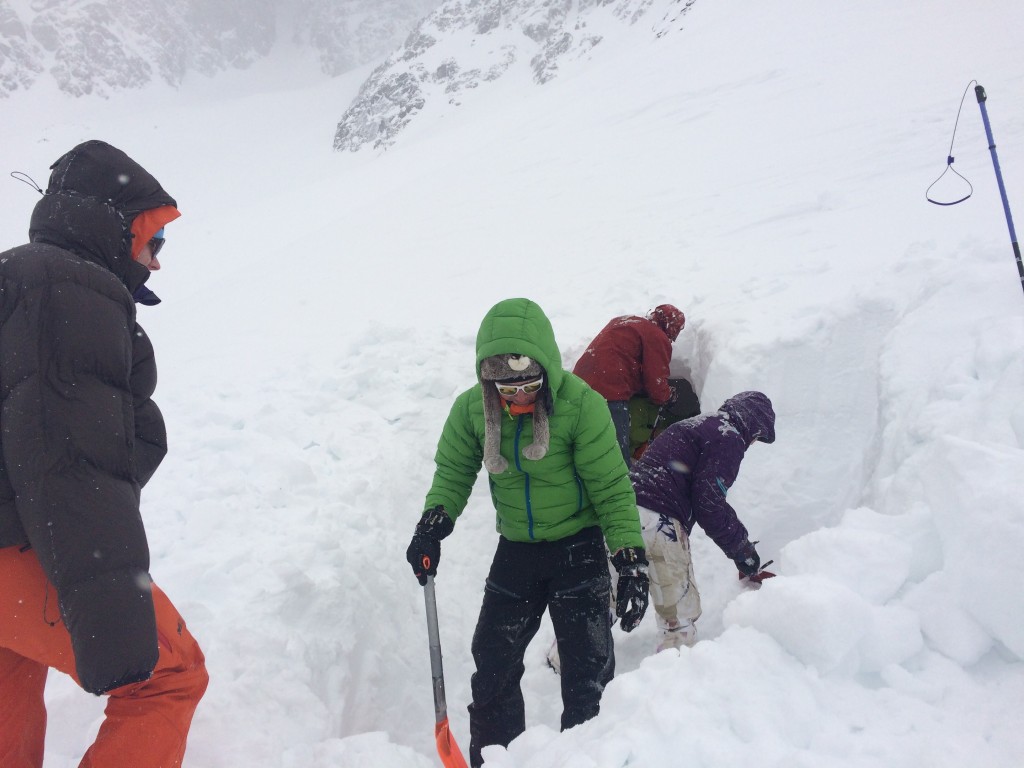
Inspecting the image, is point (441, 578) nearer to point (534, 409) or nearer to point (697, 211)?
point (534, 409)

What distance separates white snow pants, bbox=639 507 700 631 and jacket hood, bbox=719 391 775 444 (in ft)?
2.07

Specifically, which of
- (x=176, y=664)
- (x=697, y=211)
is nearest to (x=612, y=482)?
(x=176, y=664)

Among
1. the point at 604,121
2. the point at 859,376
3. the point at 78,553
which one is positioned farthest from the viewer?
the point at 604,121

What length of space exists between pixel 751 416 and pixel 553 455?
1.37 m

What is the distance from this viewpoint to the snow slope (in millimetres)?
1971

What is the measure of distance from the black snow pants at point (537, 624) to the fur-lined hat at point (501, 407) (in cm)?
49

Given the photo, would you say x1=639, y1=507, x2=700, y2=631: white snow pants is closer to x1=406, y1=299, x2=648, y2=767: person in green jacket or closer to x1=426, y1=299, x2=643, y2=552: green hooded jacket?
x1=406, y1=299, x2=648, y2=767: person in green jacket

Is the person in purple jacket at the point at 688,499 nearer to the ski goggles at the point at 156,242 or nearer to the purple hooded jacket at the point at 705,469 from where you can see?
the purple hooded jacket at the point at 705,469

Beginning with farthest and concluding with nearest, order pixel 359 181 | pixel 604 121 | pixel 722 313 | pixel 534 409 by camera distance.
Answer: pixel 359 181 → pixel 604 121 → pixel 722 313 → pixel 534 409

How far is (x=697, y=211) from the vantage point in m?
8.12

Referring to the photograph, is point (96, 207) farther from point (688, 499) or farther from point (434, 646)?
point (688, 499)

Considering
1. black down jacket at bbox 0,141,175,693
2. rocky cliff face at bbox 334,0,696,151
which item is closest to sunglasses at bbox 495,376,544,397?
black down jacket at bbox 0,141,175,693

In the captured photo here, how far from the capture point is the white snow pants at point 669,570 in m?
3.54

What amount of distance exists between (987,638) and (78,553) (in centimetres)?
252
